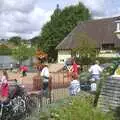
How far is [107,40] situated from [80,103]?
159 feet

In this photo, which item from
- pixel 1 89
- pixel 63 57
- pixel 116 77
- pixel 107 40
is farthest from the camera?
pixel 63 57

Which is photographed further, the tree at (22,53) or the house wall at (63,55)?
the tree at (22,53)

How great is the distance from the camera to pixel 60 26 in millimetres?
70500

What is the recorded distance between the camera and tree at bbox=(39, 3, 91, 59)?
232ft

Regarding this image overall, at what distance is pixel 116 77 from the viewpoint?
11344 mm

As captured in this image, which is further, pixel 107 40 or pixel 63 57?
pixel 63 57

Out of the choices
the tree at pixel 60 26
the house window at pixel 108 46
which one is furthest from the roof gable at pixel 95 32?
the tree at pixel 60 26

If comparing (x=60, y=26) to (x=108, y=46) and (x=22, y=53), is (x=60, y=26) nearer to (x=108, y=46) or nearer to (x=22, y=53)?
(x=22, y=53)

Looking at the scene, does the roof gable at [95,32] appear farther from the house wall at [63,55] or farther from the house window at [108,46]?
the house wall at [63,55]

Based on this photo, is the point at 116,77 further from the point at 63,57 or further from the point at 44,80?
the point at 63,57

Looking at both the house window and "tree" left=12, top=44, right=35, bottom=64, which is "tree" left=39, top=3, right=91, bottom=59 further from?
the house window

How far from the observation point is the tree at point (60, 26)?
2778 inches

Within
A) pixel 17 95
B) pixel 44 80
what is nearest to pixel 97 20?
pixel 44 80

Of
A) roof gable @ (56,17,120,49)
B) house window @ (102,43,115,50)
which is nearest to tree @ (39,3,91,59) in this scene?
roof gable @ (56,17,120,49)
